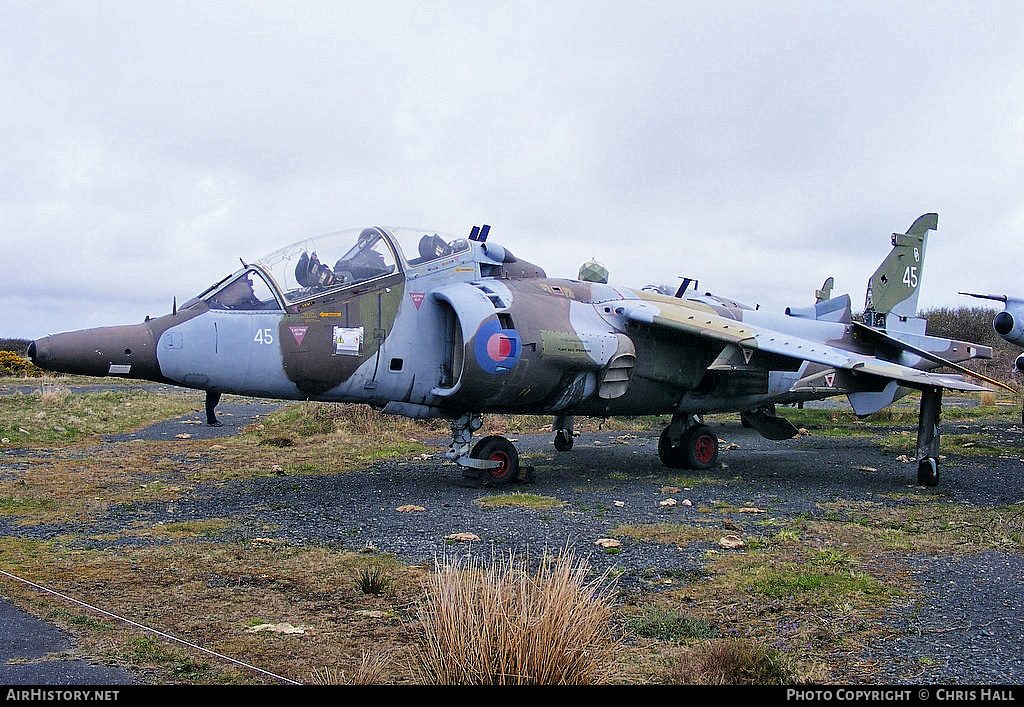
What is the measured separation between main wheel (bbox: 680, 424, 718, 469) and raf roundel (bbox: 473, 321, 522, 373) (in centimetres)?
434

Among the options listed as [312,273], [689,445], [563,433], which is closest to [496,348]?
[312,273]

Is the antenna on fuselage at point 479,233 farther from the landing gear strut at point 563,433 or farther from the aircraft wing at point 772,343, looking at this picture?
the landing gear strut at point 563,433

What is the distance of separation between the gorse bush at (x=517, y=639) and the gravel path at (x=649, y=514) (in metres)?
1.59

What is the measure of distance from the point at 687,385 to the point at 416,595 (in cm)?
741

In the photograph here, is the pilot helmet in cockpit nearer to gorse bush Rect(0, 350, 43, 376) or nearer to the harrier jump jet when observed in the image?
the harrier jump jet

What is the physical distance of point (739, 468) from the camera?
1303 centimetres

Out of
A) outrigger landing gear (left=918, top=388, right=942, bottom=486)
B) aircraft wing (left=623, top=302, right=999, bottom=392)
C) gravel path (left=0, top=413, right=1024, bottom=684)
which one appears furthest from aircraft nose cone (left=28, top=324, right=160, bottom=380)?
outrigger landing gear (left=918, top=388, right=942, bottom=486)

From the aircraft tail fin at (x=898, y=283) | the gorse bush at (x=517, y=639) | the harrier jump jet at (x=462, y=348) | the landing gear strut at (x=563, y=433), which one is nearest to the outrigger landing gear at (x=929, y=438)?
the harrier jump jet at (x=462, y=348)

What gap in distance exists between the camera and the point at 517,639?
337 centimetres

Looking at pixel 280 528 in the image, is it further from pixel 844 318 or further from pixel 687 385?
pixel 844 318

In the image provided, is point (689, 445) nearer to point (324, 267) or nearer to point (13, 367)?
point (324, 267)

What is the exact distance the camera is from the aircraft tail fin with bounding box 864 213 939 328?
1628cm

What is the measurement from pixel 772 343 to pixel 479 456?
14.4ft
